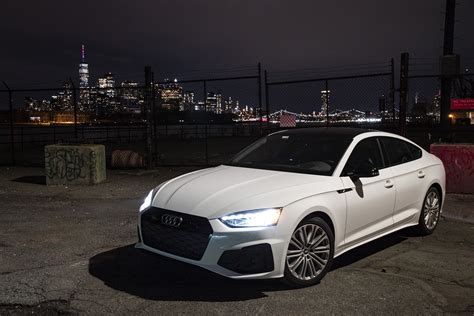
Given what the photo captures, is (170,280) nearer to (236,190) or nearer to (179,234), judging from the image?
(179,234)

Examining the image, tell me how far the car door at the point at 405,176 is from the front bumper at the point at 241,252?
2229 mm

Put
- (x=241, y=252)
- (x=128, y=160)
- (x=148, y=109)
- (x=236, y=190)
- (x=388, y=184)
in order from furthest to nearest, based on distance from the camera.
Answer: (x=128, y=160) → (x=148, y=109) → (x=388, y=184) → (x=236, y=190) → (x=241, y=252)

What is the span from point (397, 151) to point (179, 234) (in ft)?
10.8

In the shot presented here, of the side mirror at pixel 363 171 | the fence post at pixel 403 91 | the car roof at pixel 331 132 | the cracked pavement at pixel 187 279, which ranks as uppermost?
the fence post at pixel 403 91

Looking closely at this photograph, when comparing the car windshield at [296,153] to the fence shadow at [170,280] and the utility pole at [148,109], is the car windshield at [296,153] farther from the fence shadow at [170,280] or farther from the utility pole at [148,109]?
the utility pole at [148,109]

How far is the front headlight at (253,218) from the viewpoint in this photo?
428 cm

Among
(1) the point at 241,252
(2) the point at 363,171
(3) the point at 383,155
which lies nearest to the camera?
(1) the point at 241,252

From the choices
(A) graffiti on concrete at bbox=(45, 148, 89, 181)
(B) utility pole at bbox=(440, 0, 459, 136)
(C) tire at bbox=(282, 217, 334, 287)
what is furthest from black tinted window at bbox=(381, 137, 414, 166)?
(A) graffiti on concrete at bbox=(45, 148, 89, 181)

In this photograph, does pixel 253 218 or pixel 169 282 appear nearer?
pixel 253 218

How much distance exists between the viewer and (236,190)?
15.3 feet

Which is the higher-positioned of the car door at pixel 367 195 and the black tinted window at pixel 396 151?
the black tinted window at pixel 396 151

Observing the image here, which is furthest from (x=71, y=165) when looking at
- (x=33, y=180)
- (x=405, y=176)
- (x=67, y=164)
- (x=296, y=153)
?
(x=405, y=176)

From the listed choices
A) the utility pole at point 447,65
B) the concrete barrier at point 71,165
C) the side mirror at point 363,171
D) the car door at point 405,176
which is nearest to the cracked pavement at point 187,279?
the car door at point 405,176

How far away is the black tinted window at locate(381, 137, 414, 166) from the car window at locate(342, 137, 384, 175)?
0.21 meters
